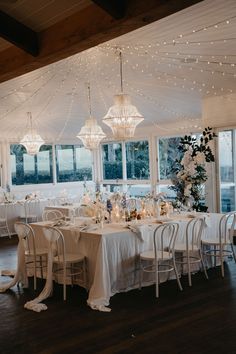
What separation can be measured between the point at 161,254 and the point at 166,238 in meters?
0.53

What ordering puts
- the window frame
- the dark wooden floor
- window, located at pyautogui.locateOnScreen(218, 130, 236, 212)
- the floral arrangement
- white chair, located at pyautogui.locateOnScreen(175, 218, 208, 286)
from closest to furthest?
the dark wooden floor < white chair, located at pyautogui.locateOnScreen(175, 218, 208, 286) < the floral arrangement < window, located at pyautogui.locateOnScreen(218, 130, 236, 212) < the window frame

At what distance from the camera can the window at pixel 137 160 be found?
466 inches

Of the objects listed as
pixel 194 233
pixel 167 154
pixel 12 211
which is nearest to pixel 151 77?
pixel 194 233

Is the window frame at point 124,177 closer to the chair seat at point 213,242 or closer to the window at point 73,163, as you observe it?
the window at point 73,163

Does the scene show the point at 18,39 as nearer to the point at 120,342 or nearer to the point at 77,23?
the point at 77,23

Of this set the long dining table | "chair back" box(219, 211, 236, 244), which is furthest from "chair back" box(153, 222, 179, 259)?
"chair back" box(219, 211, 236, 244)

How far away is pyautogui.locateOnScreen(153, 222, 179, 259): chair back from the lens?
Answer: 544 cm

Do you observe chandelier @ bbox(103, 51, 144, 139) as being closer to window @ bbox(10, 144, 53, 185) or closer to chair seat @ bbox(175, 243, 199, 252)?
chair seat @ bbox(175, 243, 199, 252)

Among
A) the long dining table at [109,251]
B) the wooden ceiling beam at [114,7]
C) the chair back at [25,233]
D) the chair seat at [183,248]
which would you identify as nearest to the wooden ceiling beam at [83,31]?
the wooden ceiling beam at [114,7]

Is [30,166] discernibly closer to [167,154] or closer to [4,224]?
[4,224]

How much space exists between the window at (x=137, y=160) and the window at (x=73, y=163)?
1.72 metres

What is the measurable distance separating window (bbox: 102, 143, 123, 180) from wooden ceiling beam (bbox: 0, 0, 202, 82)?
313 inches

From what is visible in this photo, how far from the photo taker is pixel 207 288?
215 inches

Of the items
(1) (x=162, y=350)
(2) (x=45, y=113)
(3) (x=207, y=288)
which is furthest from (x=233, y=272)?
(2) (x=45, y=113)
